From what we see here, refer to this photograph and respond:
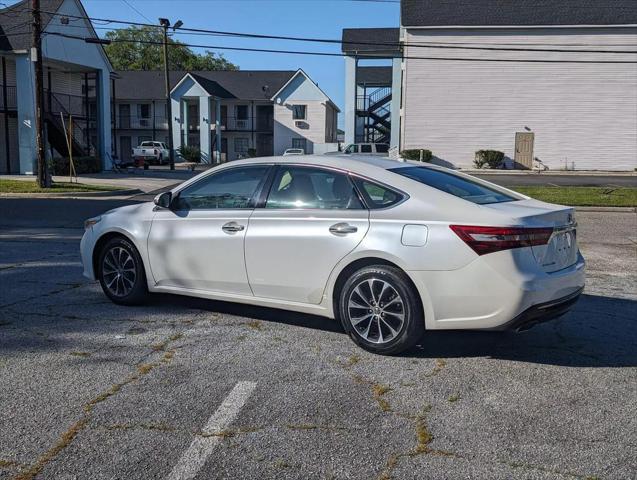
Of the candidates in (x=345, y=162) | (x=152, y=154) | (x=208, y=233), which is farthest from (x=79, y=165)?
(x=345, y=162)

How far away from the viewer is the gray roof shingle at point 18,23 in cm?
3008

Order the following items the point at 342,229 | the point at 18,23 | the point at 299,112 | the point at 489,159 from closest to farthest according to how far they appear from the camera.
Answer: the point at 342,229, the point at 18,23, the point at 489,159, the point at 299,112

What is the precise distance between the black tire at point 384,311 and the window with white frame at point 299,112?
2210 inches

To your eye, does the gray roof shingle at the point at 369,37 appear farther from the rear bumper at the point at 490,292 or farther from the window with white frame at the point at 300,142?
the rear bumper at the point at 490,292

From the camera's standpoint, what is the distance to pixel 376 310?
5.06m

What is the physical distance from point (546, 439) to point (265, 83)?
199ft

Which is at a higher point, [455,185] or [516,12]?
[516,12]

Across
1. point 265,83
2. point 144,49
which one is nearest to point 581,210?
point 265,83

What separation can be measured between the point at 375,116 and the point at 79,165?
27777 millimetres

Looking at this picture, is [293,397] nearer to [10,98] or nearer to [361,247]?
[361,247]

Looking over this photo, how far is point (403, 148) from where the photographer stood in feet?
138

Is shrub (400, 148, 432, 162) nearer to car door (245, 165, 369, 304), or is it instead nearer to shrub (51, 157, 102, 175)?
shrub (51, 157, 102, 175)

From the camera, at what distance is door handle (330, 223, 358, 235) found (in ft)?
16.9

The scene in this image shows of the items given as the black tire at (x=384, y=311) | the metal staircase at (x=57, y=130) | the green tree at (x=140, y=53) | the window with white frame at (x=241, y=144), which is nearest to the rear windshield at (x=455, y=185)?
the black tire at (x=384, y=311)
